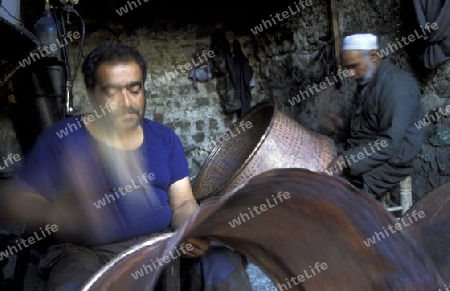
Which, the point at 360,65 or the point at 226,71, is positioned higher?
the point at 226,71

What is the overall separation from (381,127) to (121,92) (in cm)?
181

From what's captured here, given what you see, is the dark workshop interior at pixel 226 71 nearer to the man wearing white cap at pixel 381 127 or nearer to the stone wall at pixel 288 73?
the stone wall at pixel 288 73

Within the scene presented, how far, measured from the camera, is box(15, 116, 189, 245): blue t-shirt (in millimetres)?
1642

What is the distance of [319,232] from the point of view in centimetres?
93

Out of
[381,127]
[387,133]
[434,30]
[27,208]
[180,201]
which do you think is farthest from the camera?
[434,30]

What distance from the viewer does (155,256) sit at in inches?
29.5

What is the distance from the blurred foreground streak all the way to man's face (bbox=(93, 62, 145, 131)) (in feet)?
2.67

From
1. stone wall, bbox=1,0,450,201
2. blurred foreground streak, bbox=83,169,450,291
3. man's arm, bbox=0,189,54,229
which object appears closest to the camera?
blurred foreground streak, bbox=83,169,450,291

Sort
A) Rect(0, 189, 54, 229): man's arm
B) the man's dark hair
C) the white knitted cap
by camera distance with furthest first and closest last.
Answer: the white knitted cap, the man's dark hair, Rect(0, 189, 54, 229): man's arm

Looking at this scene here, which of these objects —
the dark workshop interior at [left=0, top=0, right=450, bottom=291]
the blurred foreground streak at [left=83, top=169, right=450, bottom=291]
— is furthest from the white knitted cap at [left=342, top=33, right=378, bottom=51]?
the blurred foreground streak at [left=83, top=169, right=450, bottom=291]

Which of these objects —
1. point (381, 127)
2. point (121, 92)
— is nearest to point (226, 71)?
point (381, 127)

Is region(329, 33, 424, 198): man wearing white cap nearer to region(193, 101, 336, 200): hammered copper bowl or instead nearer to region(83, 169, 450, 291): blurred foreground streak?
region(193, 101, 336, 200): hammered copper bowl

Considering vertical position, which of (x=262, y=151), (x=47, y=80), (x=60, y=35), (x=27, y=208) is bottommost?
(x=262, y=151)

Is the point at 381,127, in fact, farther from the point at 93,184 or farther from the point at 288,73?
the point at 288,73
